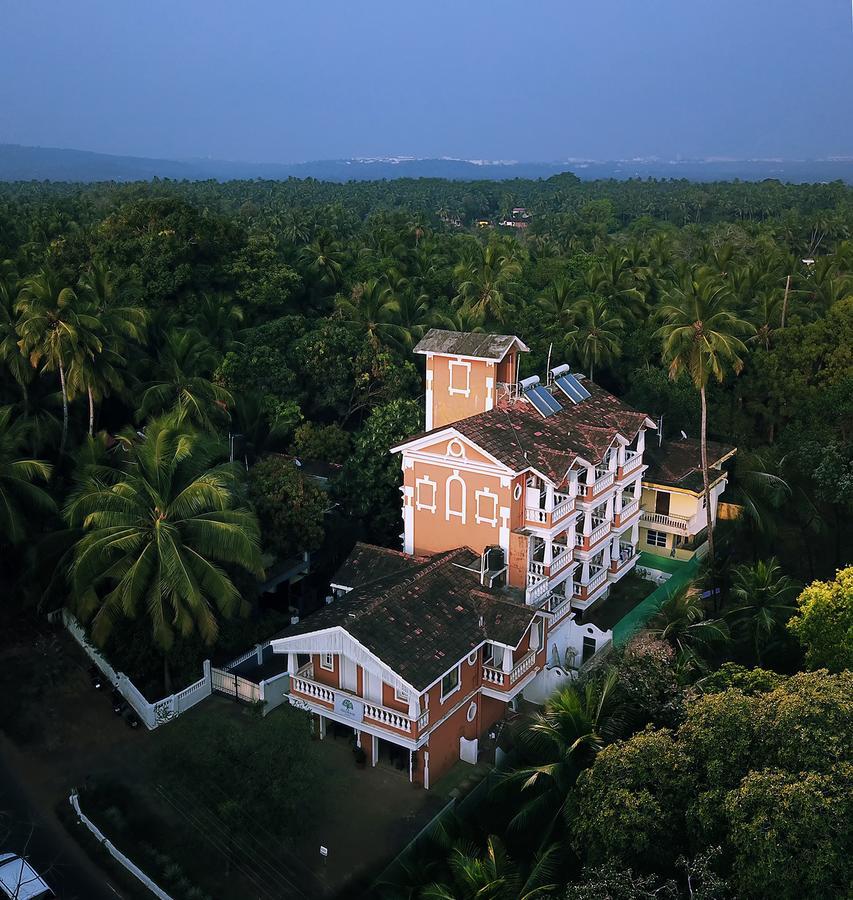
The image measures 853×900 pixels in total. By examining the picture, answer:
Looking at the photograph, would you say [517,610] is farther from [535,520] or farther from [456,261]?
[456,261]

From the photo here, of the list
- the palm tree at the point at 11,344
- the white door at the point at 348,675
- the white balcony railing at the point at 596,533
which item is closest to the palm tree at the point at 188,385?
the palm tree at the point at 11,344

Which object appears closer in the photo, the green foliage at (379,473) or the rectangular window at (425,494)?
the rectangular window at (425,494)

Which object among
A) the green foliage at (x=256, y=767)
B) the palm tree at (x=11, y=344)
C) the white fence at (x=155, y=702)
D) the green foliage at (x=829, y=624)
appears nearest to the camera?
the green foliage at (x=256, y=767)

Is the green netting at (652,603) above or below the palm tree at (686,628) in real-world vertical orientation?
below

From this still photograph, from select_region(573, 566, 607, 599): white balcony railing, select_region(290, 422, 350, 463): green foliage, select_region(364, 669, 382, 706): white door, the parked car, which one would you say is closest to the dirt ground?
select_region(364, 669, 382, 706): white door

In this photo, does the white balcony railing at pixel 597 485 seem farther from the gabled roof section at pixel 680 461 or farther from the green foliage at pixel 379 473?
the green foliage at pixel 379 473

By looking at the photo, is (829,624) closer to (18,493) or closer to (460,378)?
(460,378)

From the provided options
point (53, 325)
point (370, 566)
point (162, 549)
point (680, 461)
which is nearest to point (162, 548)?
point (162, 549)
